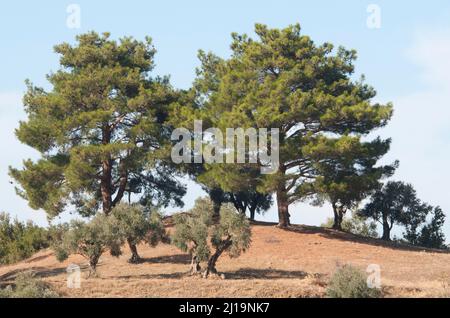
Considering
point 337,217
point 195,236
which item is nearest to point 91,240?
point 195,236

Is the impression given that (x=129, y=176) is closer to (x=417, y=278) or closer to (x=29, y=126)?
(x=29, y=126)

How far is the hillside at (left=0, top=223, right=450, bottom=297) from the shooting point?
36.6 meters

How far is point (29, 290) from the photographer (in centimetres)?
3403

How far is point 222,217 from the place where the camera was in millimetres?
44562

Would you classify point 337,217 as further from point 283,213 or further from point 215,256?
point 215,256

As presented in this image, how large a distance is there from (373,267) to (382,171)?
14.3 metres

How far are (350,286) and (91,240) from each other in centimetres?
1701

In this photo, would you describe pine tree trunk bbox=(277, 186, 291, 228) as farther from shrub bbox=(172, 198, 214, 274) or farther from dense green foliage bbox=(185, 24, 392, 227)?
shrub bbox=(172, 198, 214, 274)

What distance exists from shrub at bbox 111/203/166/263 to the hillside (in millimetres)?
2109

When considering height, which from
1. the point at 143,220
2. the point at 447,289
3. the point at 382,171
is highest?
the point at 382,171

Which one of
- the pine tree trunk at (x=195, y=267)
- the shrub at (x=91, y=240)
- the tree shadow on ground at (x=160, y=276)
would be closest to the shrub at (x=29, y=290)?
the shrub at (x=91, y=240)

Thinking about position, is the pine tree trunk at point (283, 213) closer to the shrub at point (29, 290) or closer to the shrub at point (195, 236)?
the shrub at point (195, 236)

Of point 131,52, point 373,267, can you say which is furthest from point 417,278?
point 131,52

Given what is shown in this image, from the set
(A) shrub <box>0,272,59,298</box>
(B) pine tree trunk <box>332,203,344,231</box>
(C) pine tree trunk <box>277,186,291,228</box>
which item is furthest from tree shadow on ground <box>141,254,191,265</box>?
(B) pine tree trunk <box>332,203,344,231</box>
